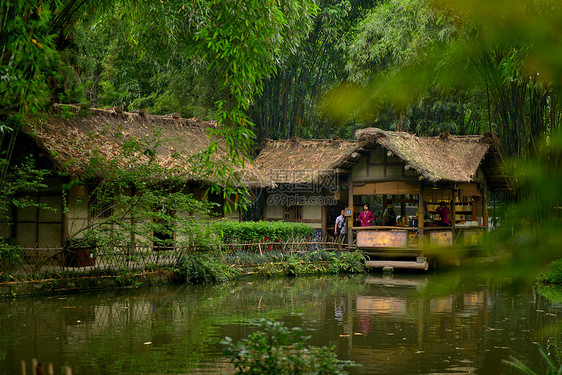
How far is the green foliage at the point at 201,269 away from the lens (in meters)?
17.1

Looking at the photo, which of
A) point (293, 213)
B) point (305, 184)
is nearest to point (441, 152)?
point (305, 184)

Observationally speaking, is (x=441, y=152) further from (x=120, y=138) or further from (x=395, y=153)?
(x=120, y=138)

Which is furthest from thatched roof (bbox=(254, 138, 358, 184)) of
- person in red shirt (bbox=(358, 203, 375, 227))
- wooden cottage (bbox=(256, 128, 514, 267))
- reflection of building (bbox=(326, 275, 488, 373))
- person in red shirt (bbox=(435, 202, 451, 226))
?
reflection of building (bbox=(326, 275, 488, 373))

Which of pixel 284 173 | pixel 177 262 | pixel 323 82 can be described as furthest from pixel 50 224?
pixel 323 82

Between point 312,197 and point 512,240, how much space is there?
2378 centimetres

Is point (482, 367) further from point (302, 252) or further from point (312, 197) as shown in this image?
point (312, 197)

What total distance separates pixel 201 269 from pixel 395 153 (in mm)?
7594

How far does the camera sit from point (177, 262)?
17.3 meters

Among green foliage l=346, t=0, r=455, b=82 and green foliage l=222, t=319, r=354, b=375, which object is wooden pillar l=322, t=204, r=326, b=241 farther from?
green foliage l=222, t=319, r=354, b=375

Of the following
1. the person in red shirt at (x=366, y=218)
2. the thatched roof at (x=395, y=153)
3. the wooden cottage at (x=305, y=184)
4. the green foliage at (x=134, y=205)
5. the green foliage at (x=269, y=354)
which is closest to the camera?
the green foliage at (x=269, y=354)

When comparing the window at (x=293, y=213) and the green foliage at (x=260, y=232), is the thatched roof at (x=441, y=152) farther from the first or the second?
the window at (x=293, y=213)

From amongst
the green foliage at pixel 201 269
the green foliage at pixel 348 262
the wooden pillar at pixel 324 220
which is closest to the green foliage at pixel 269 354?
the green foliage at pixel 201 269

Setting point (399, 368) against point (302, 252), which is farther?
point (302, 252)

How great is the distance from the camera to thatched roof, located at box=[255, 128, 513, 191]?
21234mm
